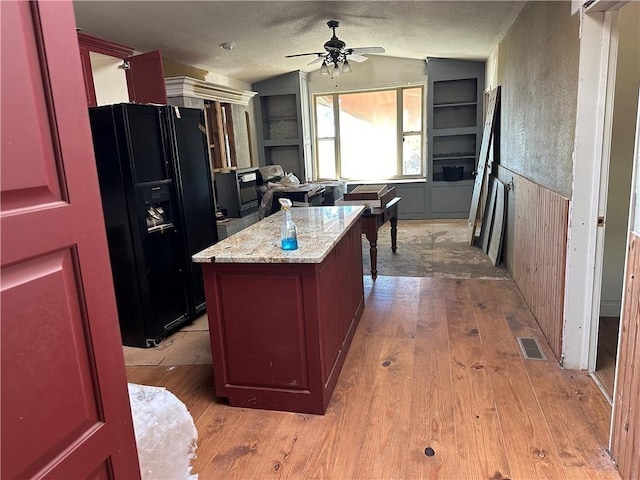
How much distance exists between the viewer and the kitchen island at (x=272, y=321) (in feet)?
6.95

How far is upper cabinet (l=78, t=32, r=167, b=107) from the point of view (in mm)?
3451

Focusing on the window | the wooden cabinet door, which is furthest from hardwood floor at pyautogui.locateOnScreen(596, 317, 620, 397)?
the window

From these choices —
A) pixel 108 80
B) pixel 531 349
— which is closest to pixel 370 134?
pixel 108 80

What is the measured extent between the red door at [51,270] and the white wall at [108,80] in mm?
3401

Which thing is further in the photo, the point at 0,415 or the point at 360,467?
the point at 360,467

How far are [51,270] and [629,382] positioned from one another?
1954 millimetres

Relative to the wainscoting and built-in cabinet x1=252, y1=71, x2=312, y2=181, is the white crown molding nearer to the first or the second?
built-in cabinet x1=252, y1=71, x2=312, y2=181

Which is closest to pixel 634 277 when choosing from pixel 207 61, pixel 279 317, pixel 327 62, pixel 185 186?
pixel 279 317

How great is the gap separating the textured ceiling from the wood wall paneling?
3.04 metres

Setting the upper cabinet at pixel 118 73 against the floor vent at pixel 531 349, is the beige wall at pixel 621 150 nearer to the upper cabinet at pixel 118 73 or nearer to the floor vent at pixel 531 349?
the floor vent at pixel 531 349

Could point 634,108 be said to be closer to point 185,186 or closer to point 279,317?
point 279,317

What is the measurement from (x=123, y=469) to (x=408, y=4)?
446 centimetres

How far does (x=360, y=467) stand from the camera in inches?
73.6

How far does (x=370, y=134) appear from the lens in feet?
26.0
